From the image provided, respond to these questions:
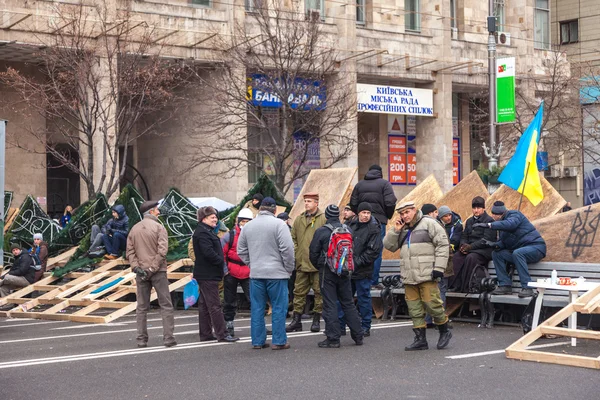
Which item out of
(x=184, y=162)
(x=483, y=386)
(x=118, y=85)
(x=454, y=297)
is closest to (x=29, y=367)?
(x=483, y=386)

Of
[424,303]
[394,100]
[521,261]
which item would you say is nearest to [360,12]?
[394,100]

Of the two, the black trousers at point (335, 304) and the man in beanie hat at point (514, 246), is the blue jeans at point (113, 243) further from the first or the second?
the black trousers at point (335, 304)

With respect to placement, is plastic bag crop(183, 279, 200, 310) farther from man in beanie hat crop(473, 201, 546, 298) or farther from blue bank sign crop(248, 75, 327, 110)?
blue bank sign crop(248, 75, 327, 110)

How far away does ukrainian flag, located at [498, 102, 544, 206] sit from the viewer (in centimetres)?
1705

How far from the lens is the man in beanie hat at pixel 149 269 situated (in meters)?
13.1

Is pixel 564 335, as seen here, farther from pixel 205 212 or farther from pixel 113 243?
pixel 113 243

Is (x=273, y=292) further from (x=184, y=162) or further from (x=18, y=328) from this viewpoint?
(x=184, y=162)

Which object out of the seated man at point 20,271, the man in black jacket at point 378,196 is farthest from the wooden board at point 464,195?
the seated man at point 20,271

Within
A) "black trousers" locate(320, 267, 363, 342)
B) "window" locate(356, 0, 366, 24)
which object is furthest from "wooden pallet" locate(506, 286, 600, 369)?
"window" locate(356, 0, 366, 24)

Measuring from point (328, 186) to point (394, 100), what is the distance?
22.0 meters

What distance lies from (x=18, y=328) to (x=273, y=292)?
234 inches

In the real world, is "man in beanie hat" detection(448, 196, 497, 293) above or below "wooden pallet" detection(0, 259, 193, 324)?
above

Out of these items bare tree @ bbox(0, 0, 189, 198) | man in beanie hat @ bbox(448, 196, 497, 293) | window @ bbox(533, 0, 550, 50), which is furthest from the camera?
window @ bbox(533, 0, 550, 50)

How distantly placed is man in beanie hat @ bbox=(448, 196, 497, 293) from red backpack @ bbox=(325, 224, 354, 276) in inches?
119
